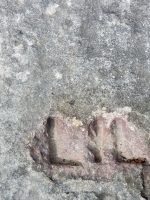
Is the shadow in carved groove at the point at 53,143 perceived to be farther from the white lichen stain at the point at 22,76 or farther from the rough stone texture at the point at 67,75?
the white lichen stain at the point at 22,76

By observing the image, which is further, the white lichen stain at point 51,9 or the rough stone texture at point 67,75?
the white lichen stain at point 51,9

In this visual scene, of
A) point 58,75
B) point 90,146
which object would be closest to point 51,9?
point 58,75

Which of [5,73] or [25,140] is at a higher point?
[5,73]

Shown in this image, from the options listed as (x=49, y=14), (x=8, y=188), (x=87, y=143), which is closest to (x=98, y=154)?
(x=87, y=143)

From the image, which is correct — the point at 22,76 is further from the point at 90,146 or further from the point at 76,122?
the point at 90,146

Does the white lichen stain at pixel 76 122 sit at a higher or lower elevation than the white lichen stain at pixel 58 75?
lower

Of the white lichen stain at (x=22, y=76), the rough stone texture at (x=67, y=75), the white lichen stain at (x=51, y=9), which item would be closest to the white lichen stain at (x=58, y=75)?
the rough stone texture at (x=67, y=75)

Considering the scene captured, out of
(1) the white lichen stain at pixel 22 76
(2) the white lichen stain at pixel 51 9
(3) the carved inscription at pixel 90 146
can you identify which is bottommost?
(3) the carved inscription at pixel 90 146

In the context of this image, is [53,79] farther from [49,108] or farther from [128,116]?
[128,116]
